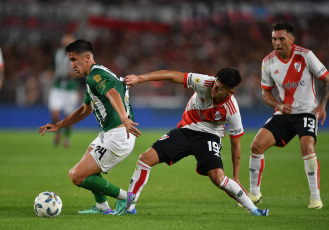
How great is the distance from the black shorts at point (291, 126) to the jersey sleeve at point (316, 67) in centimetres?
53

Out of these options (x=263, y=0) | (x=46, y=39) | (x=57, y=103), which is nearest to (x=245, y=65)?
(x=263, y=0)

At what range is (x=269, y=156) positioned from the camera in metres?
14.0

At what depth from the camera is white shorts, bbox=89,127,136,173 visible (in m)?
6.21

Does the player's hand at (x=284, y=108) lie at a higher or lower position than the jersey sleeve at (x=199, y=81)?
lower

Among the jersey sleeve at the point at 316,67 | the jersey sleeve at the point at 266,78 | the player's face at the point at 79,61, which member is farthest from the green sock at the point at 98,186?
the jersey sleeve at the point at 316,67

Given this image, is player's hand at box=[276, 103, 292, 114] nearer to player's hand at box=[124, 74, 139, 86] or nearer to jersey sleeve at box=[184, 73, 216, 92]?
jersey sleeve at box=[184, 73, 216, 92]

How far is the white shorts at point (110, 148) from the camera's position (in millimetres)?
6207

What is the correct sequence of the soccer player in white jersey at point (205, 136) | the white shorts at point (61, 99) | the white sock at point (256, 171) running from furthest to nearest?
1. the white shorts at point (61, 99)
2. the white sock at point (256, 171)
3. the soccer player in white jersey at point (205, 136)

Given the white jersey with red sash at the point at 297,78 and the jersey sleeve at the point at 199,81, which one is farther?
the white jersey with red sash at the point at 297,78

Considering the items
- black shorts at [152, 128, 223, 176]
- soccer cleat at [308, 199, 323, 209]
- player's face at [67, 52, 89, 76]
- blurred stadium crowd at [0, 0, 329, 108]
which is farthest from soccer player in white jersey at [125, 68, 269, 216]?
blurred stadium crowd at [0, 0, 329, 108]

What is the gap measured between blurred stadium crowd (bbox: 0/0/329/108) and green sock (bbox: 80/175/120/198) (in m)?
19.6

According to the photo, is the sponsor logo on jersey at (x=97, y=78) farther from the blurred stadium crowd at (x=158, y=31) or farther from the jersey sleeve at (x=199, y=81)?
the blurred stadium crowd at (x=158, y=31)

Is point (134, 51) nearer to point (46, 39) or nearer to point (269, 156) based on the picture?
point (46, 39)

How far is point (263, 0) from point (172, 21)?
4.85 meters
